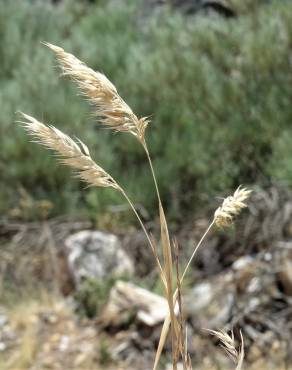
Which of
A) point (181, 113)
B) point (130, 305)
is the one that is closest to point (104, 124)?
point (130, 305)

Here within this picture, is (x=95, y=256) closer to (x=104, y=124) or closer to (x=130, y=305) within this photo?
(x=130, y=305)

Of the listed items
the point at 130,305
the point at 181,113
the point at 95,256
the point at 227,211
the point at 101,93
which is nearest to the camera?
the point at 101,93

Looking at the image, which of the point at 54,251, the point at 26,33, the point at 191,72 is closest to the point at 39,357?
the point at 54,251

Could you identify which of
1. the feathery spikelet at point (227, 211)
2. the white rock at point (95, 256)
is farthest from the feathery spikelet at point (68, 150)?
the white rock at point (95, 256)

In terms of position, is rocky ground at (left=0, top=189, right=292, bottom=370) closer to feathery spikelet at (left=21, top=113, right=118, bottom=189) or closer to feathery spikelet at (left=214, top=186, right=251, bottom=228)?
feathery spikelet at (left=214, top=186, right=251, bottom=228)

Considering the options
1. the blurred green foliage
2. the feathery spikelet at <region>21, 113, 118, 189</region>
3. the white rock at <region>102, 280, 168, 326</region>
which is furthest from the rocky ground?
the feathery spikelet at <region>21, 113, 118, 189</region>

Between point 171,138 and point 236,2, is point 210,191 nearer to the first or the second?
point 171,138

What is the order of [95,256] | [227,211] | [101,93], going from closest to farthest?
[101,93], [227,211], [95,256]

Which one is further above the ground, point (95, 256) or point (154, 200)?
point (154, 200)
